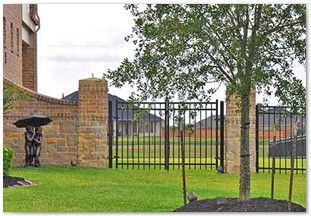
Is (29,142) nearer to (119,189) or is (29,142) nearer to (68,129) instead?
(68,129)

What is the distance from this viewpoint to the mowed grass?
1158 centimetres

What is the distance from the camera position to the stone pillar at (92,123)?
16578mm

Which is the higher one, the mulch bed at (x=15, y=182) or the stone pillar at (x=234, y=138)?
the stone pillar at (x=234, y=138)

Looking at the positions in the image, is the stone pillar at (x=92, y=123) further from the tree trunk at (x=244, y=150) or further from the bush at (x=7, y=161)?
the tree trunk at (x=244, y=150)

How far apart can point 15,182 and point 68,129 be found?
3064 mm

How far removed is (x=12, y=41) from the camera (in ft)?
56.7

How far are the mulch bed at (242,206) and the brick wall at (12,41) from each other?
6.55 metres

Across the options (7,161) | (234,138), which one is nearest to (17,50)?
(234,138)

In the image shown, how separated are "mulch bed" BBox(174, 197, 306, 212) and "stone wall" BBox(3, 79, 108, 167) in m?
6.19

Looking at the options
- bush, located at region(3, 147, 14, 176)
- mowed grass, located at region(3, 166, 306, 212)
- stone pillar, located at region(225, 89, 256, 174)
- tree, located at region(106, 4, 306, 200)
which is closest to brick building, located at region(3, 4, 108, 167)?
mowed grass, located at region(3, 166, 306, 212)

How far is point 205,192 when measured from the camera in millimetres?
13266

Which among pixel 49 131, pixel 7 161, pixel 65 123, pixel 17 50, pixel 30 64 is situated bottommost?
pixel 7 161

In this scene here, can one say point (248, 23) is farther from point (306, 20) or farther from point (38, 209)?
point (38, 209)

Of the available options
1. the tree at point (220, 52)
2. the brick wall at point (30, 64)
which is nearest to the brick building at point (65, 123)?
the brick wall at point (30, 64)
